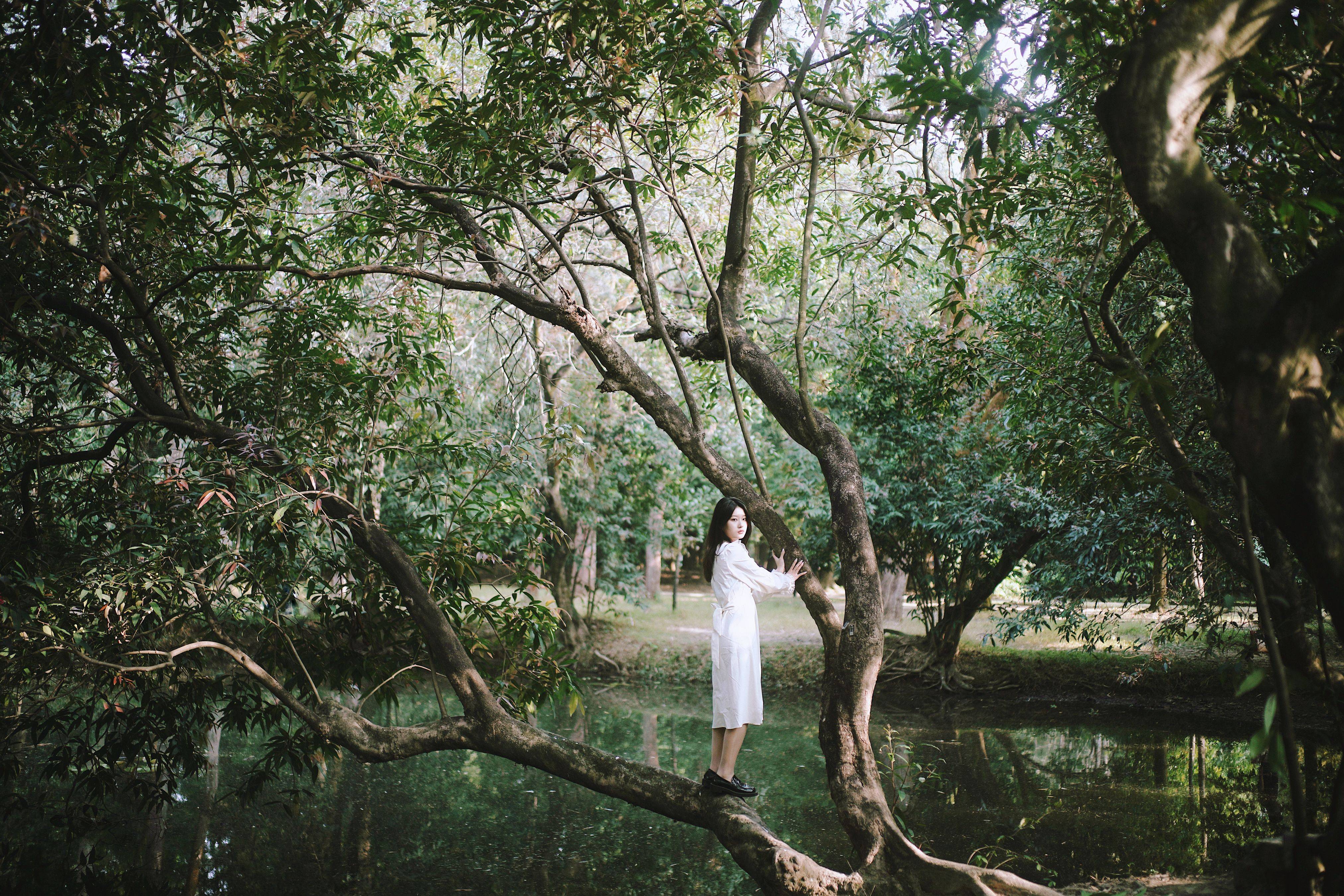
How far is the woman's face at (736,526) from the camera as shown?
404 centimetres

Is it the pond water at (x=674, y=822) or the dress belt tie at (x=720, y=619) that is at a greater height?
the dress belt tie at (x=720, y=619)

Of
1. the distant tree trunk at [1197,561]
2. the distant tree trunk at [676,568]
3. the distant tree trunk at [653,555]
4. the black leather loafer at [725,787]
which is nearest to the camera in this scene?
the black leather loafer at [725,787]

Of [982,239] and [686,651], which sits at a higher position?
[982,239]

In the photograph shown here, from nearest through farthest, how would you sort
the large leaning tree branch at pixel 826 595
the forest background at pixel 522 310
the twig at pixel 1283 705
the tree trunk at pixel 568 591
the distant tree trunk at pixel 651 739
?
the twig at pixel 1283 705 → the forest background at pixel 522 310 → the large leaning tree branch at pixel 826 595 → the distant tree trunk at pixel 651 739 → the tree trunk at pixel 568 591

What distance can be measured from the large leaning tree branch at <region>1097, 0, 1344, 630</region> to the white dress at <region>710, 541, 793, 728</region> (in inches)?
86.9

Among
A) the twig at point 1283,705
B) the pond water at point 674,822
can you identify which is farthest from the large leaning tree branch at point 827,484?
the twig at point 1283,705

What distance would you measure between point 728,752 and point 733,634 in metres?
0.52

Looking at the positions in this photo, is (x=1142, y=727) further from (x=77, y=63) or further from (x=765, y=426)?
(x=77, y=63)

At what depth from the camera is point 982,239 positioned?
12.7 ft

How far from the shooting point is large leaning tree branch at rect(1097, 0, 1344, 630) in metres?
1.71

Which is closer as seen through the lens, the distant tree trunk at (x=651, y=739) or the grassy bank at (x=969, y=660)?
the distant tree trunk at (x=651, y=739)

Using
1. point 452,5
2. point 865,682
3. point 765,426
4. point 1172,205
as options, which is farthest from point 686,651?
point 1172,205

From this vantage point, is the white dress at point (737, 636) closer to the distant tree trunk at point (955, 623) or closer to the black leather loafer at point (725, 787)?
the black leather loafer at point (725, 787)

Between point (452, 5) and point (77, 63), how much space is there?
1.48 metres
